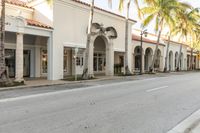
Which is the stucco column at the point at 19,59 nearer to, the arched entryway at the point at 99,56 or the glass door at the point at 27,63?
the glass door at the point at 27,63

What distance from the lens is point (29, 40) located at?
23375 mm

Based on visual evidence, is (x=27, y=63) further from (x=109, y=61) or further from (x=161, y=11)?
(x=161, y=11)

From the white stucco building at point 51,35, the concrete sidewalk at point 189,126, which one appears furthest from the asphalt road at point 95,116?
the white stucco building at point 51,35

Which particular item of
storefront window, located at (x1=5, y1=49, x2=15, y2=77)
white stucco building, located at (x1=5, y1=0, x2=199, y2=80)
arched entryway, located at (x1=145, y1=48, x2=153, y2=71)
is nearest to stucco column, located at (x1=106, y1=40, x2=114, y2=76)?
white stucco building, located at (x1=5, y1=0, x2=199, y2=80)

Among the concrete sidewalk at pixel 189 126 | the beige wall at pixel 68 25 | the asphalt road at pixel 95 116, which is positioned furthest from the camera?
the beige wall at pixel 68 25

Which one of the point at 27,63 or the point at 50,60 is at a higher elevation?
the point at 50,60

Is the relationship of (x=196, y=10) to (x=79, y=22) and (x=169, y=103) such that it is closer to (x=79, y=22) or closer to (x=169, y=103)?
(x=79, y=22)

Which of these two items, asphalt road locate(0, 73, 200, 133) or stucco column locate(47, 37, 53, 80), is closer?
asphalt road locate(0, 73, 200, 133)

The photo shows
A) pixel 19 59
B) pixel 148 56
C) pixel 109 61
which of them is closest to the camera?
pixel 19 59

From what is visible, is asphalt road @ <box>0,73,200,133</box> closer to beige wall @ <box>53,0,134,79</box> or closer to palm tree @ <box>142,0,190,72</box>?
beige wall @ <box>53,0,134,79</box>

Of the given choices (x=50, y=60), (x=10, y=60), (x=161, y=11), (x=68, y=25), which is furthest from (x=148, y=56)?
(x=10, y=60)

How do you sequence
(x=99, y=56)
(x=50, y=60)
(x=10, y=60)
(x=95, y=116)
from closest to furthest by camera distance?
1. (x=95, y=116)
2. (x=50, y=60)
3. (x=10, y=60)
4. (x=99, y=56)

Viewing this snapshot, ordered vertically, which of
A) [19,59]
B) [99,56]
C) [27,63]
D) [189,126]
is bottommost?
[189,126]

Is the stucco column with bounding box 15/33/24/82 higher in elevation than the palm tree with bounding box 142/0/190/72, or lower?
lower
